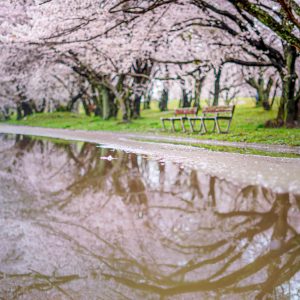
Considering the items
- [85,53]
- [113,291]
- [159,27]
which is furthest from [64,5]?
[113,291]

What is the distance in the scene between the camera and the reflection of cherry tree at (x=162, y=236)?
309cm

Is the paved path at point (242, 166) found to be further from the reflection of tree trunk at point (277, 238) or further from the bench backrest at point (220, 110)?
the bench backrest at point (220, 110)

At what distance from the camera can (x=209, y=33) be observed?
23344 mm

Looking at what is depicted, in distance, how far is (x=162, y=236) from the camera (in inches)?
163

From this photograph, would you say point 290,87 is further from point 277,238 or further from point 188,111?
point 277,238

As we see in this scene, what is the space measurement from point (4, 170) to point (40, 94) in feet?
134

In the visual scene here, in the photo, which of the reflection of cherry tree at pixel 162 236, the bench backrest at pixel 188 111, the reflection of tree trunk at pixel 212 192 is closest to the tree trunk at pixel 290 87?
the bench backrest at pixel 188 111

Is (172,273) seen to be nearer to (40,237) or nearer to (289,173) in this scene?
(40,237)

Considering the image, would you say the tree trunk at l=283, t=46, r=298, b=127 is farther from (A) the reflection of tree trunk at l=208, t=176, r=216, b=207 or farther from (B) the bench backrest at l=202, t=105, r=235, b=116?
(A) the reflection of tree trunk at l=208, t=176, r=216, b=207

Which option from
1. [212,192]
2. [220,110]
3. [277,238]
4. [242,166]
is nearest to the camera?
[277,238]

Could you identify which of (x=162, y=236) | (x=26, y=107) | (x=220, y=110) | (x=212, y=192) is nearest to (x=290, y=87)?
(x=220, y=110)

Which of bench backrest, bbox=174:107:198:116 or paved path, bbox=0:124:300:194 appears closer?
paved path, bbox=0:124:300:194

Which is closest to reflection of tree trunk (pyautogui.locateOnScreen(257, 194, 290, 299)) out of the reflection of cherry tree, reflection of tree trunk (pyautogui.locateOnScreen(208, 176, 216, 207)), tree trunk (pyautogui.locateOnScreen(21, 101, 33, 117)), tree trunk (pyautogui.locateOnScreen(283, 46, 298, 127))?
the reflection of cherry tree

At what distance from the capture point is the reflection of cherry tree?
309 centimetres
